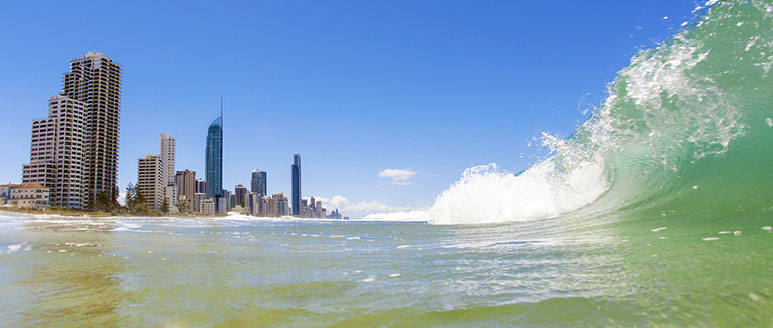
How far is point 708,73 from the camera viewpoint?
32.7 feet

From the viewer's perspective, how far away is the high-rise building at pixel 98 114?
112188 millimetres

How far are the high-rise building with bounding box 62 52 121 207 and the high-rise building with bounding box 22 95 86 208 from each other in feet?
7.60

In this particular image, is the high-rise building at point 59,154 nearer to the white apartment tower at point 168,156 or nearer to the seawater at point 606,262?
the white apartment tower at point 168,156

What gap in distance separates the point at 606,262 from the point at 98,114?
141485 mm

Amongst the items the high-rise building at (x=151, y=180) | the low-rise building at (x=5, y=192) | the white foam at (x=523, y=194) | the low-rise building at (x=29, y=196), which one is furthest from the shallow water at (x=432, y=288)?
the high-rise building at (x=151, y=180)

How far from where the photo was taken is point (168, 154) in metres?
183

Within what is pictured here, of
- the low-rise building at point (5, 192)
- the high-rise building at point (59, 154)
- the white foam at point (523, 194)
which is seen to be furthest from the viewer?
the high-rise building at point (59, 154)

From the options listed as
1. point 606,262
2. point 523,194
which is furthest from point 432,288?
point 523,194

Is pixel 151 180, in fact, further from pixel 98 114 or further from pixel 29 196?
pixel 29 196

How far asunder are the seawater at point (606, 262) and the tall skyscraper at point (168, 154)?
19442 cm

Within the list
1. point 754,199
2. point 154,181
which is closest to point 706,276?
point 754,199

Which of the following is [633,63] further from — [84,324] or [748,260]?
[84,324]

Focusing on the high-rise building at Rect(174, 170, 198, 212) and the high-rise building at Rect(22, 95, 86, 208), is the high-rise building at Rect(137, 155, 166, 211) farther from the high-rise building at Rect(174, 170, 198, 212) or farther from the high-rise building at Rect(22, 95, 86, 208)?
Answer: the high-rise building at Rect(22, 95, 86, 208)

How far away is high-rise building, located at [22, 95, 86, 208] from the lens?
103m
